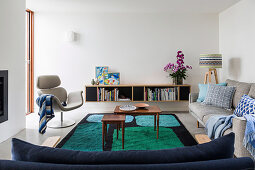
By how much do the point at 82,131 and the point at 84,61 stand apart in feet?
6.94

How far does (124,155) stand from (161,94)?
400 centimetres

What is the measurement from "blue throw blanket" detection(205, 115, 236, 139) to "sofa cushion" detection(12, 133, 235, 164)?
1672 millimetres

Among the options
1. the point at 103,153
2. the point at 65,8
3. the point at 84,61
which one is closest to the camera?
the point at 103,153

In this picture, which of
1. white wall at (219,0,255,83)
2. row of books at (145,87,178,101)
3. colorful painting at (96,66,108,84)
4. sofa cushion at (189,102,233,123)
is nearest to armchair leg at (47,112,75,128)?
colorful painting at (96,66,108,84)

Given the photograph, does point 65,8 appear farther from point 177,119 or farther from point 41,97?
point 177,119

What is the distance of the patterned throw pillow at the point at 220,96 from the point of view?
3139mm

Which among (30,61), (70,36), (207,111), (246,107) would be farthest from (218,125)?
(30,61)

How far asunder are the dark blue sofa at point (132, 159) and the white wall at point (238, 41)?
3.44m

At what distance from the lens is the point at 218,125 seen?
2381 mm

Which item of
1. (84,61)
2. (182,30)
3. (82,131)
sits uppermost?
(182,30)

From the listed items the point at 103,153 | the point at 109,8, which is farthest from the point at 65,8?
the point at 103,153

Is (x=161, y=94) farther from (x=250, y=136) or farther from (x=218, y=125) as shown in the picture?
(x=250, y=136)

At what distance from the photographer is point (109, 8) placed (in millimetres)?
4465

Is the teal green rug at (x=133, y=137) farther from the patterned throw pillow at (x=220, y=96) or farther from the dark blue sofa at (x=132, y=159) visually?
the dark blue sofa at (x=132, y=159)
